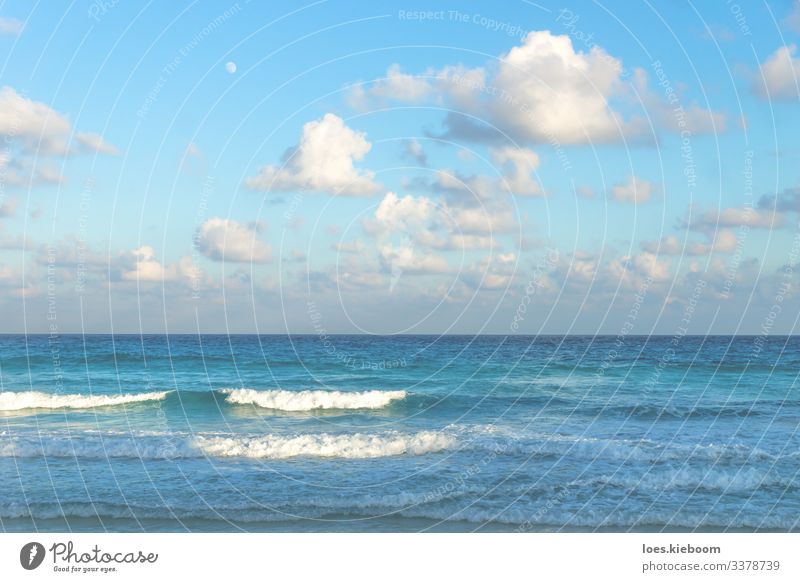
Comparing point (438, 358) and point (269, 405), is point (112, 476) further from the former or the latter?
point (438, 358)

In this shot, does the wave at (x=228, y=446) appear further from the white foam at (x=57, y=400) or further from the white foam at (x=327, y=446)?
the white foam at (x=57, y=400)

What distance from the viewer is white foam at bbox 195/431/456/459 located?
22969 mm

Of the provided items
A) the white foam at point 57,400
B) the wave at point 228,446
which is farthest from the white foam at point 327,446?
the white foam at point 57,400

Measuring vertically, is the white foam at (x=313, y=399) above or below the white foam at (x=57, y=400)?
above

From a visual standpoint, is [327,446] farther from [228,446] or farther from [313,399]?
[313,399]

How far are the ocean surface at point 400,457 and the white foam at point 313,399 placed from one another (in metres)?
0.16

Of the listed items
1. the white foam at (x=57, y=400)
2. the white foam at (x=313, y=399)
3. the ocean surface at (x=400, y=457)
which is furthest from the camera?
the white foam at (x=313, y=399)

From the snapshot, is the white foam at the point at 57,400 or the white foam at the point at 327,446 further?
the white foam at the point at 57,400

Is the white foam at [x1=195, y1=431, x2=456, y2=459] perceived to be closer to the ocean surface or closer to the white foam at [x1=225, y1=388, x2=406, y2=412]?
the ocean surface

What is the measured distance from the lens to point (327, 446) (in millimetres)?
23594

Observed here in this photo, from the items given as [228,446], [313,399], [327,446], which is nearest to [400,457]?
[327,446]

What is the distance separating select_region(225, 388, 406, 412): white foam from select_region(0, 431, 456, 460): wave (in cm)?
1242

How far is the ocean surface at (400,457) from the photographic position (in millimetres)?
17172

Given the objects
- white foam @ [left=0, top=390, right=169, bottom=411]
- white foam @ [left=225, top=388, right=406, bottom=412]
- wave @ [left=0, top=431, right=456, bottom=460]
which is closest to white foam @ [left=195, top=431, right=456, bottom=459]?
wave @ [left=0, top=431, right=456, bottom=460]
